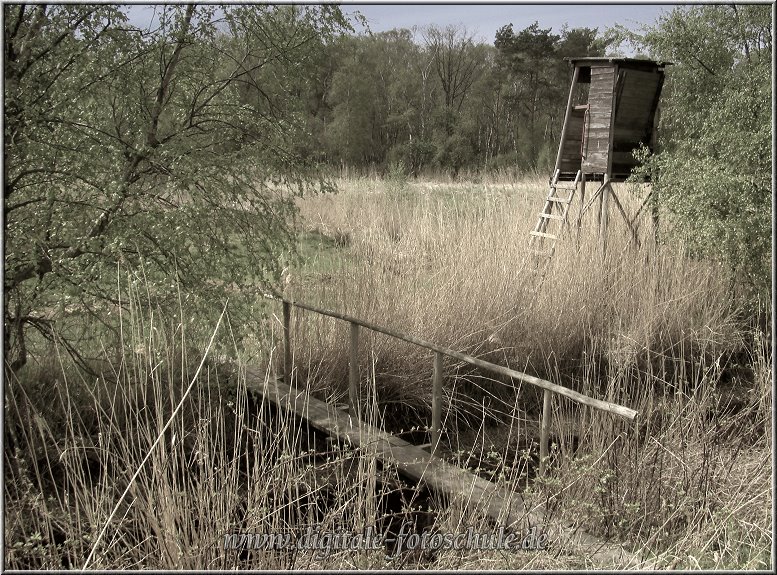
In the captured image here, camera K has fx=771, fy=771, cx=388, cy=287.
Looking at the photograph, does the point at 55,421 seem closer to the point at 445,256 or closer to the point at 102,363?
the point at 102,363

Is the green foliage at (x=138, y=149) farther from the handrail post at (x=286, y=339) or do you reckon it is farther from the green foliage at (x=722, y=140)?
the green foliage at (x=722, y=140)

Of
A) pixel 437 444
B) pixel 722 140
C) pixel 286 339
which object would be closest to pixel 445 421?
pixel 437 444

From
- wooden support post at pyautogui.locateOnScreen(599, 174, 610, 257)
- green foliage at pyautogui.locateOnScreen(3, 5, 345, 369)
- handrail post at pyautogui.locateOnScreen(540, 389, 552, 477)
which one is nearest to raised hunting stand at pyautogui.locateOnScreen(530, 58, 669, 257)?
wooden support post at pyautogui.locateOnScreen(599, 174, 610, 257)

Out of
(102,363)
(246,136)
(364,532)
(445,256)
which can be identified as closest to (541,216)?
(445,256)

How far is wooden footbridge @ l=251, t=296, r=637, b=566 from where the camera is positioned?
333 centimetres

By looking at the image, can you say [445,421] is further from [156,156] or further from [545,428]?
[156,156]

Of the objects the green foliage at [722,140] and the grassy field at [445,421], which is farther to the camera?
the green foliage at [722,140]

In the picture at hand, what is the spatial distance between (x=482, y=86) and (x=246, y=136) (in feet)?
113

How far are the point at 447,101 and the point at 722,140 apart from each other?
3259cm

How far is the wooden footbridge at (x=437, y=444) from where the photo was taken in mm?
3328

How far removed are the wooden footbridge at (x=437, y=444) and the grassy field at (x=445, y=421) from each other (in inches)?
4.6

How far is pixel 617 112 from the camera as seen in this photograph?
10.2 m

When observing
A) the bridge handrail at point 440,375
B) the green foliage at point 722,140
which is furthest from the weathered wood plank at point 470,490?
the green foliage at point 722,140

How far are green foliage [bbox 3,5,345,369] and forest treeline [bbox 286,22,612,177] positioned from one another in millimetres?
28600
